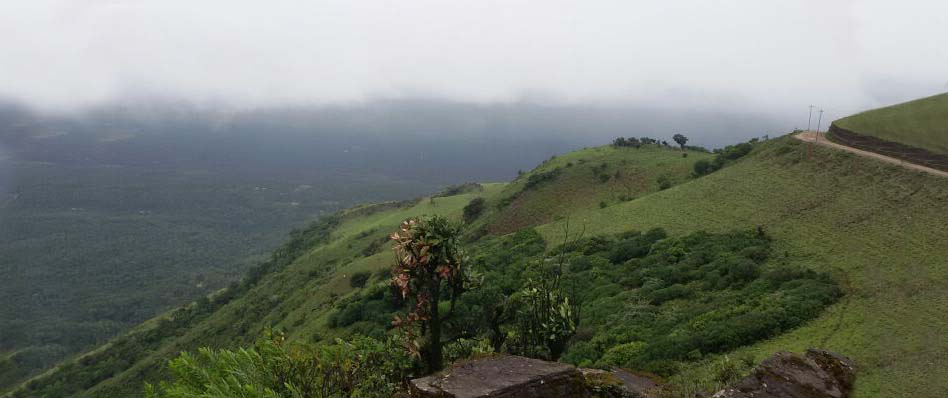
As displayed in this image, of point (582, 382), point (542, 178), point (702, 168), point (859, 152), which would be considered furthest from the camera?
point (542, 178)

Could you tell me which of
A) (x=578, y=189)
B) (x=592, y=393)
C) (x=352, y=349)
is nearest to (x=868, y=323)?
(x=592, y=393)

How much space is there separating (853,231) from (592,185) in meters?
38.6

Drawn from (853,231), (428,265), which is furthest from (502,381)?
(853,231)

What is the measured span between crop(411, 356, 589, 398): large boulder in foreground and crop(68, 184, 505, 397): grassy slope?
3602 centimetres

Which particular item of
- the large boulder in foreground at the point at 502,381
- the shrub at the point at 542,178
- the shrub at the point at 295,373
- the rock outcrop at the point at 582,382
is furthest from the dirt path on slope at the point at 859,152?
the shrub at the point at 295,373

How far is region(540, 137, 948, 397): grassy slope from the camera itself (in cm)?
1972

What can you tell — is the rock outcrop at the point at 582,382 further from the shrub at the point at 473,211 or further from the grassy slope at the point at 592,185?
the shrub at the point at 473,211

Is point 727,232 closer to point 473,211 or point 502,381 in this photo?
point 502,381

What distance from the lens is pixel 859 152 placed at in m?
40.8

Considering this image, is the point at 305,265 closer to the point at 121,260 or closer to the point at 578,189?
the point at 578,189

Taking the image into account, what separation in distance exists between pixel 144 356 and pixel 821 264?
78111 mm

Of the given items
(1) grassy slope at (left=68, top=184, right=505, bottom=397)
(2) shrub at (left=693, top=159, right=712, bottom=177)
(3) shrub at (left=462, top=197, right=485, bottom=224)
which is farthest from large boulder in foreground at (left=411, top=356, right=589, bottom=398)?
(3) shrub at (left=462, top=197, right=485, bottom=224)

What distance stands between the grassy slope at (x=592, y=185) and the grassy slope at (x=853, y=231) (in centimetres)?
1094

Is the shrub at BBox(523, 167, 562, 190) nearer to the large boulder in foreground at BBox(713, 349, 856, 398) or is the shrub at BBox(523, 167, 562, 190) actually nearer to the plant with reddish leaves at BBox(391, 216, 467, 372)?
the large boulder in foreground at BBox(713, 349, 856, 398)
